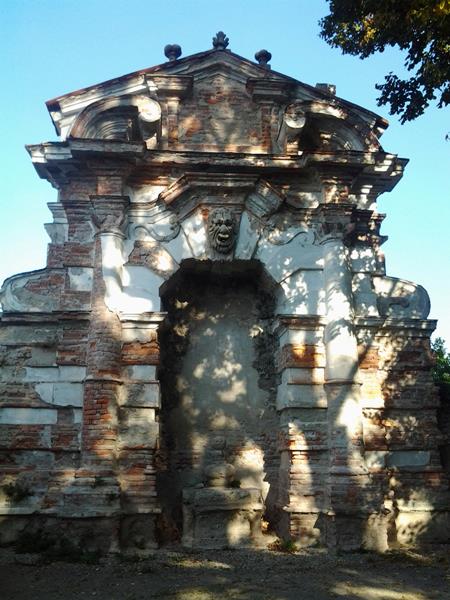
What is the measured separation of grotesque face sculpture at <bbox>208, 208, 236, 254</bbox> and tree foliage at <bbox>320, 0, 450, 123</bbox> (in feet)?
9.74

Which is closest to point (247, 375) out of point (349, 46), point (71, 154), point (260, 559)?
point (260, 559)

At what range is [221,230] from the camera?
959cm

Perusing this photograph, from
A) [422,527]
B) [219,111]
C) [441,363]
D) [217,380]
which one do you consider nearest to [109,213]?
[219,111]

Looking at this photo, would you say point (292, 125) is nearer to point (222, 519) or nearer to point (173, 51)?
point (173, 51)

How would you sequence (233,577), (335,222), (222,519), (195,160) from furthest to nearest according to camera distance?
(195,160) → (335,222) → (222,519) → (233,577)

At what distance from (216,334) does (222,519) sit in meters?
3.08

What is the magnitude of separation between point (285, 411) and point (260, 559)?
2257mm

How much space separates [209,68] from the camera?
36.0ft

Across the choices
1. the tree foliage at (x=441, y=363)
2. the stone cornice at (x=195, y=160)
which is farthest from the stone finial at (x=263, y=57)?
the tree foliage at (x=441, y=363)

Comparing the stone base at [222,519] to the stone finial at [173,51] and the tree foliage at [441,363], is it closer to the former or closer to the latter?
the stone finial at [173,51]

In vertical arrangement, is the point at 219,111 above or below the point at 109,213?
above

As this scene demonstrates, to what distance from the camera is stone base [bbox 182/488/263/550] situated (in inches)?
336

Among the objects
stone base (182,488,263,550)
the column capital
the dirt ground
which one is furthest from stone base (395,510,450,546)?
the column capital

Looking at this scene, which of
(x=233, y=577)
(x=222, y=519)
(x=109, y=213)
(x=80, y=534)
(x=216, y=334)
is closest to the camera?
(x=233, y=577)
